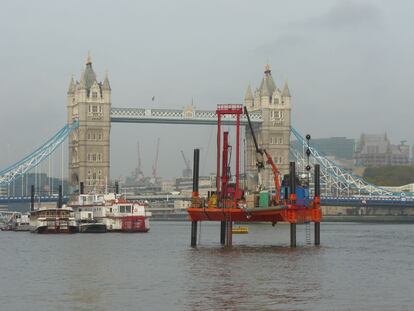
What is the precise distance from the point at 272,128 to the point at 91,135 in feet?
106

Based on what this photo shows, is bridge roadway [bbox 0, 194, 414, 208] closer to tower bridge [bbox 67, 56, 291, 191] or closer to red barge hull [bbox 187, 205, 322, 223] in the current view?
tower bridge [bbox 67, 56, 291, 191]

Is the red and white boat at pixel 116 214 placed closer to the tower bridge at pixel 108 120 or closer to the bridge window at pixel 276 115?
the tower bridge at pixel 108 120

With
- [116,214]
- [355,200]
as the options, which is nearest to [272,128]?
[355,200]

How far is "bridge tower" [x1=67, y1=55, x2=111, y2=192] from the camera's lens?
179625mm

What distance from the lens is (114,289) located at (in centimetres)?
4144

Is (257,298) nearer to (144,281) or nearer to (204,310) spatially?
(204,310)

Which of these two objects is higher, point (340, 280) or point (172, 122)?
point (172, 122)

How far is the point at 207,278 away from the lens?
149ft

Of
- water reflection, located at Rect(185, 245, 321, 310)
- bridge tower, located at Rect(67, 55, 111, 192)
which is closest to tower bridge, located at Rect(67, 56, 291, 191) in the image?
bridge tower, located at Rect(67, 55, 111, 192)

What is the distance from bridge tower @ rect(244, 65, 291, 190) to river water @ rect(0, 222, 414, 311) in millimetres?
120795

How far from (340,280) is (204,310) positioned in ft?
35.2

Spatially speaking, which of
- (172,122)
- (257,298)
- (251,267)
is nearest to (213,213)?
(251,267)

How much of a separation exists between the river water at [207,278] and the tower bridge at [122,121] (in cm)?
10609

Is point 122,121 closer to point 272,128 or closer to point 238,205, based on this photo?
point 272,128
